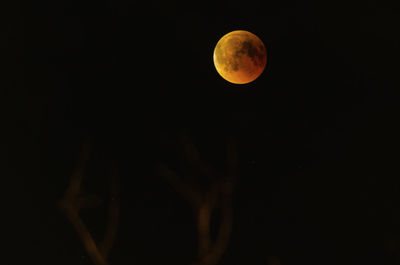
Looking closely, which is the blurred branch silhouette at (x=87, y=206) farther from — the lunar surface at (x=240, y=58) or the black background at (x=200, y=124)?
the lunar surface at (x=240, y=58)

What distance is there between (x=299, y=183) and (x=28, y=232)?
1268mm

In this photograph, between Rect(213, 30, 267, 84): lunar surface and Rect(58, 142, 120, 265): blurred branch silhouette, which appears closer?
Rect(213, 30, 267, 84): lunar surface

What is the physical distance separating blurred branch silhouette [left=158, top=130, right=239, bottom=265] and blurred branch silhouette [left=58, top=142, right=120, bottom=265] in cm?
25

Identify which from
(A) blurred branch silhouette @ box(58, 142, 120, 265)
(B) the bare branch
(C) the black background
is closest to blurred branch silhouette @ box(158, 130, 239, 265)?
(C) the black background

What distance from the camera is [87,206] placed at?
1938 mm

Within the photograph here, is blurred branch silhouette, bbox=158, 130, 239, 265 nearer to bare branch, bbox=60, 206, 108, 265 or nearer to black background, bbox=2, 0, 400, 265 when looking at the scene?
black background, bbox=2, 0, 400, 265

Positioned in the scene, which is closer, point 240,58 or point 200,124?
point 240,58

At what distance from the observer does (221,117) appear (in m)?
2.03

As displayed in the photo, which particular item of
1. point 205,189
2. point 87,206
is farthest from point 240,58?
point 87,206

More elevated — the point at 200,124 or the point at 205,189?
the point at 200,124

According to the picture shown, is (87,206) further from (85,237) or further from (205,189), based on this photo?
(205,189)

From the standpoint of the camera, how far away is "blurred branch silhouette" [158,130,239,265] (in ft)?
6.31

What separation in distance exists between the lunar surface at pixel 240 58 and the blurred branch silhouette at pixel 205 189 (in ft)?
1.47

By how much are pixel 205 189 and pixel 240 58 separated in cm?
69
